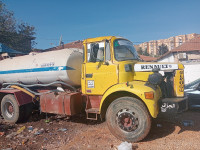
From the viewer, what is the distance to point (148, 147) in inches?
138

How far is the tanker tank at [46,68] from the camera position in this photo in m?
4.96

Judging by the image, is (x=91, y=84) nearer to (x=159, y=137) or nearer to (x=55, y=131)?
Answer: (x=55, y=131)

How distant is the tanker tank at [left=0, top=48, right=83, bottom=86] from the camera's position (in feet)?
16.3

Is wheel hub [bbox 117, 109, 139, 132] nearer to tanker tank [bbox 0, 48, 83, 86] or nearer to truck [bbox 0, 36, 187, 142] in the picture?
truck [bbox 0, 36, 187, 142]

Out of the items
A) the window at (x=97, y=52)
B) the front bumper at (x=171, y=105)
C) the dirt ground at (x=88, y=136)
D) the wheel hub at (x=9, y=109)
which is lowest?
the dirt ground at (x=88, y=136)

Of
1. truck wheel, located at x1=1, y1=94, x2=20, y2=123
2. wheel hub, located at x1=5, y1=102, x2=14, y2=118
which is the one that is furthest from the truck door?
wheel hub, located at x1=5, y1=102, x2=14, y2=118

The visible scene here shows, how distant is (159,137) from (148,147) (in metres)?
0.61

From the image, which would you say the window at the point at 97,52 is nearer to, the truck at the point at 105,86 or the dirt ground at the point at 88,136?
the truck at the point at 105,86

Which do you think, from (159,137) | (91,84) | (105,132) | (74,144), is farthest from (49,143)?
(159,137)

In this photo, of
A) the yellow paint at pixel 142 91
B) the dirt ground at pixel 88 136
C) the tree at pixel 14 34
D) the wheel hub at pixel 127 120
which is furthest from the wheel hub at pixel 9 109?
the tree at pixel 14 34

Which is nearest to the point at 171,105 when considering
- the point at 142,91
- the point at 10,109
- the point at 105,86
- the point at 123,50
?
the point at 142,91

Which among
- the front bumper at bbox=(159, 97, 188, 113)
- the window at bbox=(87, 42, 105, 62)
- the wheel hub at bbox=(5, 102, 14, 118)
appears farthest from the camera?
the wheel hub at bbox=(5, 102, 14, 118)

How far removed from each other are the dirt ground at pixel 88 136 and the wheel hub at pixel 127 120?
1.17 feet

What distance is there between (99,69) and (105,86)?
1.51ft
